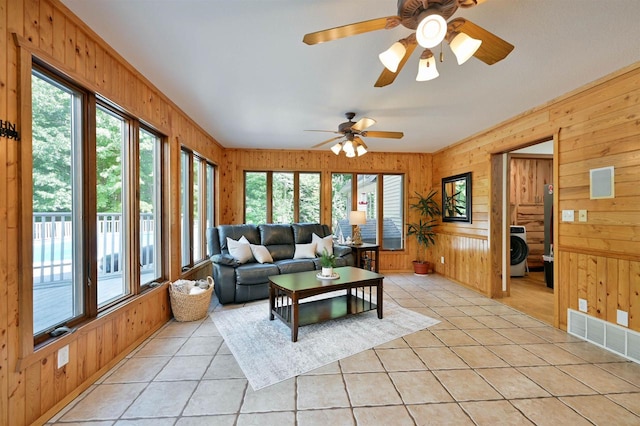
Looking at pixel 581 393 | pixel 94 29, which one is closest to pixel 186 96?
pixel 94 29

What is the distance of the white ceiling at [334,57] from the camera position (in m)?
1.77

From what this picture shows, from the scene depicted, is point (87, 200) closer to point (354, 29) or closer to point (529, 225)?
point (354, 29)

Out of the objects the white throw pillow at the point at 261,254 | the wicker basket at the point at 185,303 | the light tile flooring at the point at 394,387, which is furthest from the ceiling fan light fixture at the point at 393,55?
the white throw pillow at the point at 261,254

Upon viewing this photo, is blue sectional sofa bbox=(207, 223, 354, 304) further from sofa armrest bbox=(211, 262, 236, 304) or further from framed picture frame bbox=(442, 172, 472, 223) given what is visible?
framed picture frame bbox=(442, 172, 472, 223)

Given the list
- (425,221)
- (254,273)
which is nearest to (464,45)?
(254,273)

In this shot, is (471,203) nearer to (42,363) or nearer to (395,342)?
(395,342)

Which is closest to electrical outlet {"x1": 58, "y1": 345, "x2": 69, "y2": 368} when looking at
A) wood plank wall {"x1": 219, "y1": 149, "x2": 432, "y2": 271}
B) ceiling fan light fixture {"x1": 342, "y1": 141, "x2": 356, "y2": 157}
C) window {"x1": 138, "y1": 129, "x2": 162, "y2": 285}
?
window {"x1": 138, "y1": 129, "x2": 162, "y2": 285}

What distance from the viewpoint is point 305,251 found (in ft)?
15.4

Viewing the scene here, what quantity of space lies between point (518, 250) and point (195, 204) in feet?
19.6

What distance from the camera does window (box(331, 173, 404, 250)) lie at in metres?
5.97

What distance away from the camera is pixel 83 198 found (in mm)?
2074

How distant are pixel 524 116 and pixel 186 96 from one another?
13.6 ft

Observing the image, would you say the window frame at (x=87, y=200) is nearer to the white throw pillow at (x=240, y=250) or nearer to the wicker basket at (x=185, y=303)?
the wicker basket at (x=185, y=303)

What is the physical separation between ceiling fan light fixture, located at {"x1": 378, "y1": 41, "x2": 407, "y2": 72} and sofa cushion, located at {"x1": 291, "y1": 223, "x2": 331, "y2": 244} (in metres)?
3.63
